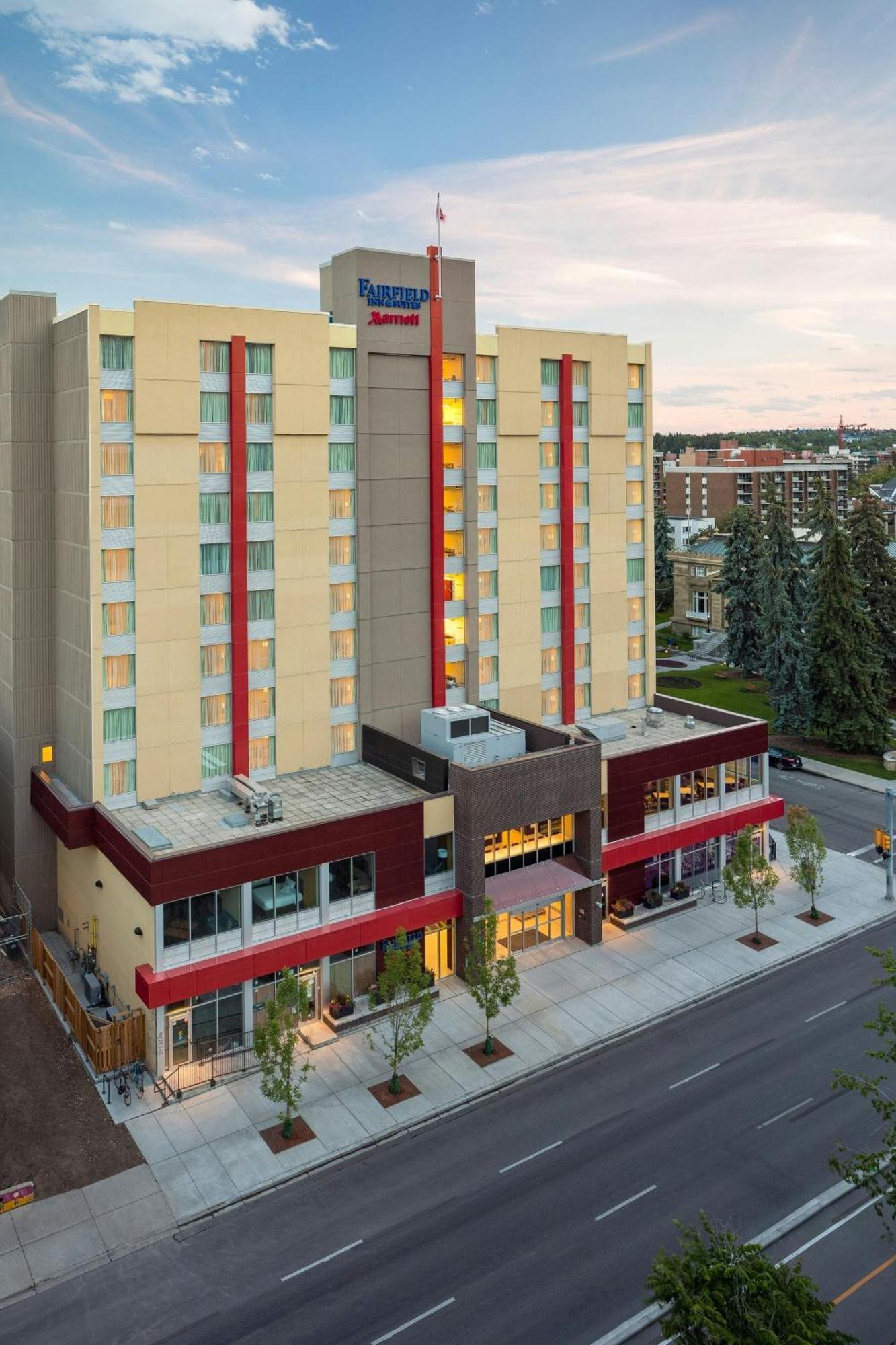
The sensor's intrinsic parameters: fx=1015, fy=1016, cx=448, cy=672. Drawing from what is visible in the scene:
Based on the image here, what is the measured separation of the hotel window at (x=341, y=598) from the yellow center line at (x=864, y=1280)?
3093 centimetres

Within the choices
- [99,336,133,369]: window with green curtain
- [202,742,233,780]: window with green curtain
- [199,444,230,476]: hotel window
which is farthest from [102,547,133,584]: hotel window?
[202,742,233,780]: window with green curtain

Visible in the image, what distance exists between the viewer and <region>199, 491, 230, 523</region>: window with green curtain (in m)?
41.8

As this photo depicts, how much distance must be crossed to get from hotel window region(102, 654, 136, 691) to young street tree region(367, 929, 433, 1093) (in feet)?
49.3

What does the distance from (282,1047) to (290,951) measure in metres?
6.15

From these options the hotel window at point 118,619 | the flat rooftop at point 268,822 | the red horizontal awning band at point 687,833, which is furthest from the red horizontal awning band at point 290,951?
the hotel window at point 118,619

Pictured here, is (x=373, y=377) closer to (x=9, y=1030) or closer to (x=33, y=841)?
(x=33, y=841)

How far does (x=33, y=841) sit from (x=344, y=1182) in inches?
901

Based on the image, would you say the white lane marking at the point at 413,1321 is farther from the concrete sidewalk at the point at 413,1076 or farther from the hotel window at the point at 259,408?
the hotel window at the point at 259,408

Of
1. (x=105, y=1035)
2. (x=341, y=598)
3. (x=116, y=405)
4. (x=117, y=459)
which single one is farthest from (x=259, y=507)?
(x=105, y=1035)

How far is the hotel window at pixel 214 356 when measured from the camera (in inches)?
1613

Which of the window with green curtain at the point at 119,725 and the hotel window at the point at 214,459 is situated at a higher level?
the hotel window at the point at 214,459

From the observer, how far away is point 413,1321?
24.7 m

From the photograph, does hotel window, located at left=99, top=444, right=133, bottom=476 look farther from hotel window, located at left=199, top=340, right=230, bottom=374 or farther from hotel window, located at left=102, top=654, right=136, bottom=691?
hotel window, located at left=102, top=654, right=136, bottom=691

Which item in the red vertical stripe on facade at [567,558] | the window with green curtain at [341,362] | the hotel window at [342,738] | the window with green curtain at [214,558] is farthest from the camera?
the red vertical stripe on facade at [567,558]
